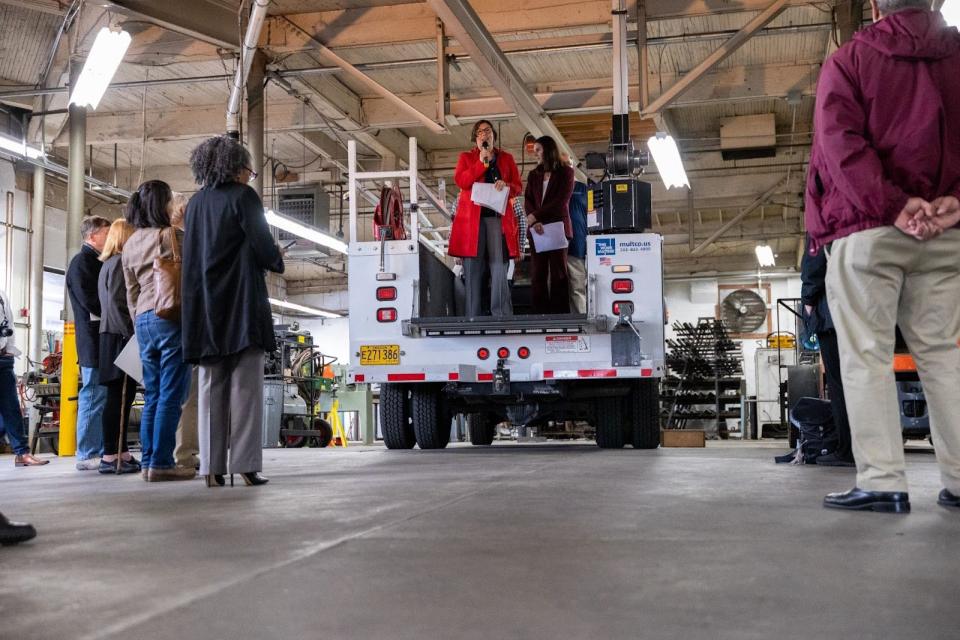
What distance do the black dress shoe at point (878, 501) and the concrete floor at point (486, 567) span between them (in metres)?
0.05

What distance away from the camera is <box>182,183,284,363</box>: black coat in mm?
4926

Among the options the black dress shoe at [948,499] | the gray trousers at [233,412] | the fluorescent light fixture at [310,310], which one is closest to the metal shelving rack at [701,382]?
the fluorescent light fixture at [310,310]

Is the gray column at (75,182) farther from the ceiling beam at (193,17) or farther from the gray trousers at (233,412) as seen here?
the gray trousers at (233,412)

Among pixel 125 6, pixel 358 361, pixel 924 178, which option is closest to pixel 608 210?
pixel 358 361

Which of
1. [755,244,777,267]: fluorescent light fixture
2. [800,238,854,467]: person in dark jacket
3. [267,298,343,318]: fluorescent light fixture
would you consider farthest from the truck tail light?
[267,298,343,318]: fluorescent light fixture

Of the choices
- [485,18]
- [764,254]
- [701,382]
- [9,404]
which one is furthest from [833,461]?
[764,254]

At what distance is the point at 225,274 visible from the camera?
5035mm

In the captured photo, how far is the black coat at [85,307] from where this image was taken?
7164 mm

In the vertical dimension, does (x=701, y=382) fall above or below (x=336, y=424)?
above

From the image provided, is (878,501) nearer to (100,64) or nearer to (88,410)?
(88,410)

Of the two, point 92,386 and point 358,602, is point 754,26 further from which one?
point 358,602

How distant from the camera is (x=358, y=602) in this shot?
1837 millimetres

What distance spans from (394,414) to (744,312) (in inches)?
610

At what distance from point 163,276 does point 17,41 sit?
9.75 m
